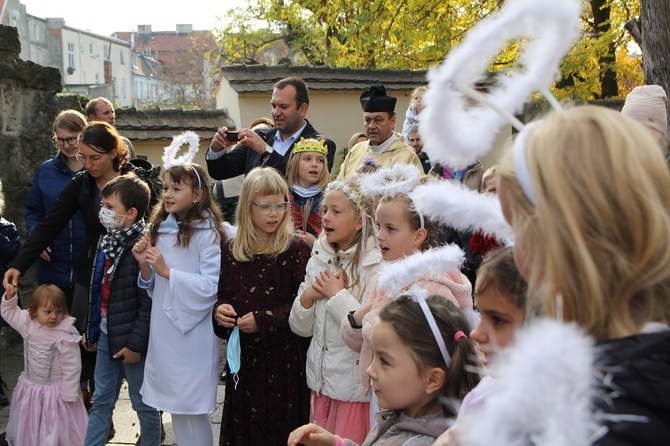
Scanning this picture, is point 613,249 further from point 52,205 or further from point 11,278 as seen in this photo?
point 52,205

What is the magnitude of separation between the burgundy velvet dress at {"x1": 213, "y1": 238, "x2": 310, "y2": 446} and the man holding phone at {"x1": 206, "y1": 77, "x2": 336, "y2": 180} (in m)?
1.21

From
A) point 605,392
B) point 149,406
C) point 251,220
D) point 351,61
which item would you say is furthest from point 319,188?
point 351,61

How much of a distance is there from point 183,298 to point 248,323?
50 cm

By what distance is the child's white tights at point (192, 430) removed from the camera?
4355 millimetres

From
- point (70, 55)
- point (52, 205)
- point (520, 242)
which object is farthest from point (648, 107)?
point (70, 55)

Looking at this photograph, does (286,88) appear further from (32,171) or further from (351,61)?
(351,61)

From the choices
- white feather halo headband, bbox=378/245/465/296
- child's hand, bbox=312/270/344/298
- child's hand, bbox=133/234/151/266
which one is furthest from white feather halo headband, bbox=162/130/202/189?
white feather halo headband, bbox=378/245/465/296

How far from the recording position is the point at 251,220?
167 inches

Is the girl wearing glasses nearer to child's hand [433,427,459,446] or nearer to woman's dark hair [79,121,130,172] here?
woman's dark hair [79,121,130,172]

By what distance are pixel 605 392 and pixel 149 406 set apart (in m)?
3.74

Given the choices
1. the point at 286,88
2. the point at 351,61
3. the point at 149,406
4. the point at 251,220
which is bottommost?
the point at 149,406

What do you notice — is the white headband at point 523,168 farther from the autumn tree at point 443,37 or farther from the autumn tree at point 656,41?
the autumn tree at point 443,37

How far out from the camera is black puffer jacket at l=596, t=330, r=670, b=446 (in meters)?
1.11

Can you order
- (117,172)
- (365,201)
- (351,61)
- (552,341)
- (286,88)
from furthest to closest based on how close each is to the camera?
(351,61), (286,88), (117,172), (365,201), (552,341)
